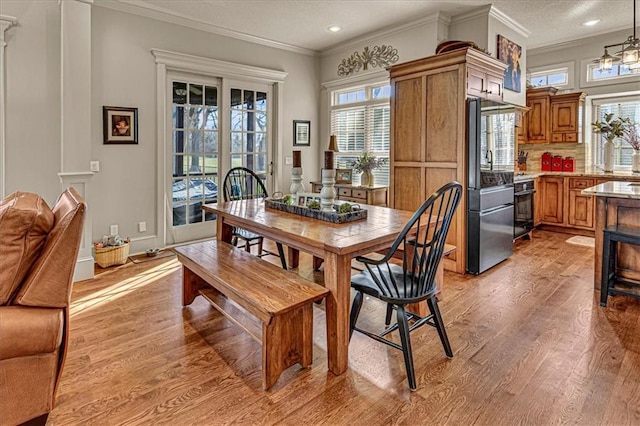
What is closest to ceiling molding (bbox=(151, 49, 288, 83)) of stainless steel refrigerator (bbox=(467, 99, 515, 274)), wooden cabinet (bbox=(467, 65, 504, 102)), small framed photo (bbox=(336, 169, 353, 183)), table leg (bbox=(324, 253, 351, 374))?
small framed photo (bbox=(336, 169, 353, 183))

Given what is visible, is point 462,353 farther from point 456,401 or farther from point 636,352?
point 636,352

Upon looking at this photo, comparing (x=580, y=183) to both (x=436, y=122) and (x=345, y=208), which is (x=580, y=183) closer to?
(x=436, y=122)

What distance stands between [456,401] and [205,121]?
428cm

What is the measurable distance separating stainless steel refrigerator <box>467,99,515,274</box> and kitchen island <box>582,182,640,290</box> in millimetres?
824

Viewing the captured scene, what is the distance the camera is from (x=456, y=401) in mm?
1840

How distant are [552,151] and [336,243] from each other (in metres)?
5.73

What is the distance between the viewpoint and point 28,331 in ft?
4.91

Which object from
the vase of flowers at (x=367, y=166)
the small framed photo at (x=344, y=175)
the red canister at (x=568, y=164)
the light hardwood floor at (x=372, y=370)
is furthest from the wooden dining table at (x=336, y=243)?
the red canister at (x=568, y=164)

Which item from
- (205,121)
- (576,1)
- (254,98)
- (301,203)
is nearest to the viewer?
(301,203)

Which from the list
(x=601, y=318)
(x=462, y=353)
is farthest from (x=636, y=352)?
(x=462, y=353)

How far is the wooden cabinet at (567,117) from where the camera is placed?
5.62 m

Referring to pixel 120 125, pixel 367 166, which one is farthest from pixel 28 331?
pixel 367 166

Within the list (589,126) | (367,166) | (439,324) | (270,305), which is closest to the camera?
(270,305)

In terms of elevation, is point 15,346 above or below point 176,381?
above
